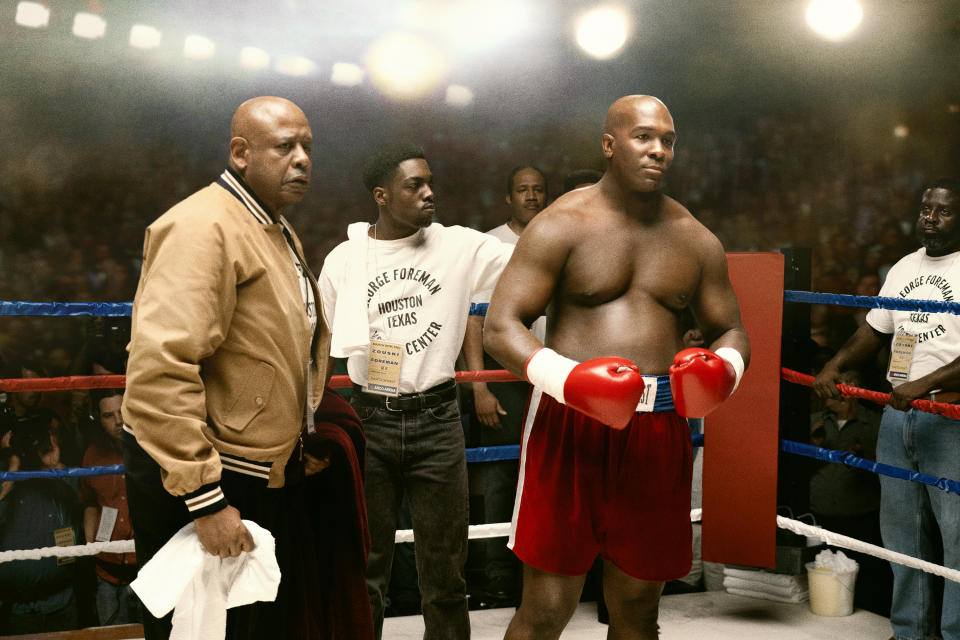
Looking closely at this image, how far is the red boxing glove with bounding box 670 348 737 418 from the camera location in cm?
165

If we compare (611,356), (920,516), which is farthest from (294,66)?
(920,516)

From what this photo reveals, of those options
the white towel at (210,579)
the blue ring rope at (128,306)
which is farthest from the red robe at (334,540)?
the blue ring rope at (128,306)

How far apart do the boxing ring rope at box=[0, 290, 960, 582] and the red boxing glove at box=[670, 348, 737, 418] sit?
2.81ft

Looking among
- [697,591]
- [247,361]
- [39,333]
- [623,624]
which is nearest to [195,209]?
[247,361]

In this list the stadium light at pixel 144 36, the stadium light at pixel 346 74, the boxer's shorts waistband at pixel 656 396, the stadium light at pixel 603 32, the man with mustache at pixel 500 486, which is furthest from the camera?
the stadium light at pixel 603 32

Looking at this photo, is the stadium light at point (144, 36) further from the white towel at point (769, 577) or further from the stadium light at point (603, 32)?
the white towel at point (769, 577)

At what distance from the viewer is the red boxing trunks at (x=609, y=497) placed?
1.75m

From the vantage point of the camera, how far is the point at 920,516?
8.71ft

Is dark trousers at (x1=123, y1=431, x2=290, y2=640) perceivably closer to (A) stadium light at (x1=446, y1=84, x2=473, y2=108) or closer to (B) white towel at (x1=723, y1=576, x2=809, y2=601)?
(B) white towel at (x1=723, y1=576, x2=809, y2=601)

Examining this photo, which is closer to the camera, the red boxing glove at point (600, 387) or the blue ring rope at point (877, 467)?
the red boxing glove at point (600, 387)

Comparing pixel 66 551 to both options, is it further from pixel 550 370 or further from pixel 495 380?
pixel 550 370

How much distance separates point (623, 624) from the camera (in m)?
1.84

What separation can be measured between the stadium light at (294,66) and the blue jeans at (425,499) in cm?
163

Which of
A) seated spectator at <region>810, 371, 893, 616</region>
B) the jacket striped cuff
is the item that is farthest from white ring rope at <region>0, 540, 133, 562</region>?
seated spectator at <region>810, 371, 893, 616</region>
